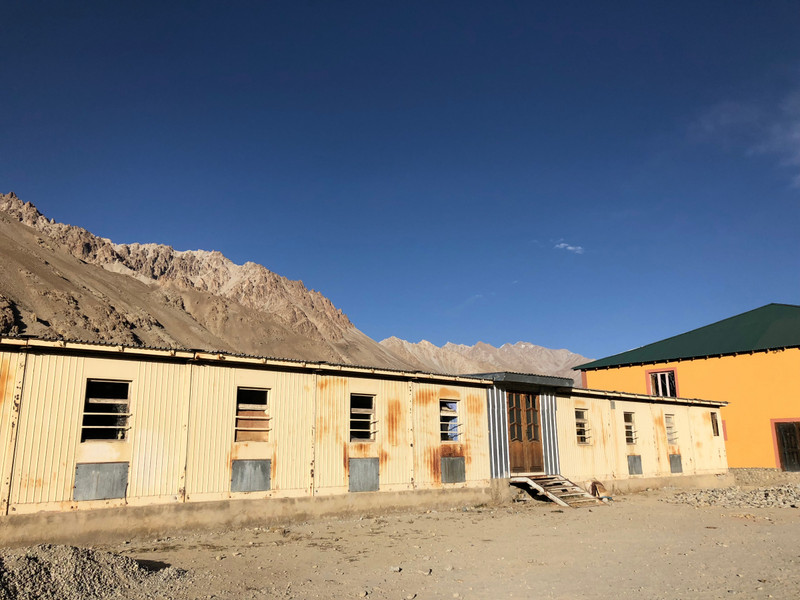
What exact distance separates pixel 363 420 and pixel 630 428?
13987mm

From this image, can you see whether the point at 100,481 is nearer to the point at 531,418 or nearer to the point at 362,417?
the point at 362,417

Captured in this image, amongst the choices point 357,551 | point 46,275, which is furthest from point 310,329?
point 357,551

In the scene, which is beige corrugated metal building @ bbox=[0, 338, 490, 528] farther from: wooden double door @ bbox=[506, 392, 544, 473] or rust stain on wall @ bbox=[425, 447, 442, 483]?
wooden double door @ bbox=[506, 392, 544, 473]

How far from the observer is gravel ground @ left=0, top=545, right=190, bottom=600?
734 cm

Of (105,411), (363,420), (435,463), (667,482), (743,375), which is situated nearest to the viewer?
(105,411)

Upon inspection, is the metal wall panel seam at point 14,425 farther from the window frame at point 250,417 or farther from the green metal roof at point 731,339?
the green metal roof at point 731,339

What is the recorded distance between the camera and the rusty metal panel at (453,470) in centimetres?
1861

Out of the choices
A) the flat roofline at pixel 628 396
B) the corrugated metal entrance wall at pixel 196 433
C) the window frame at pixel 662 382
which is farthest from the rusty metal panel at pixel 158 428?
the window frame at pixel 662 382

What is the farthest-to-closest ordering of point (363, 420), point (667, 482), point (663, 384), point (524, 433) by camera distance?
point (663, 384)
point (667, 482)
point (524, 433)
point (363, 420)

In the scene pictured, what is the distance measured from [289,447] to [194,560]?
4.85m

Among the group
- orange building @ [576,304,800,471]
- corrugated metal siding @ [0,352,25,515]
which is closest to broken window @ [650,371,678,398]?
orange building @ [576,304,800,471]

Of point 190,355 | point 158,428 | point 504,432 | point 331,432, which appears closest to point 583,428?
point 504,432

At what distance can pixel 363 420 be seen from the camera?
55.7ft

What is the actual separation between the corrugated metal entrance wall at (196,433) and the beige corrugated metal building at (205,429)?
0.03 meters
